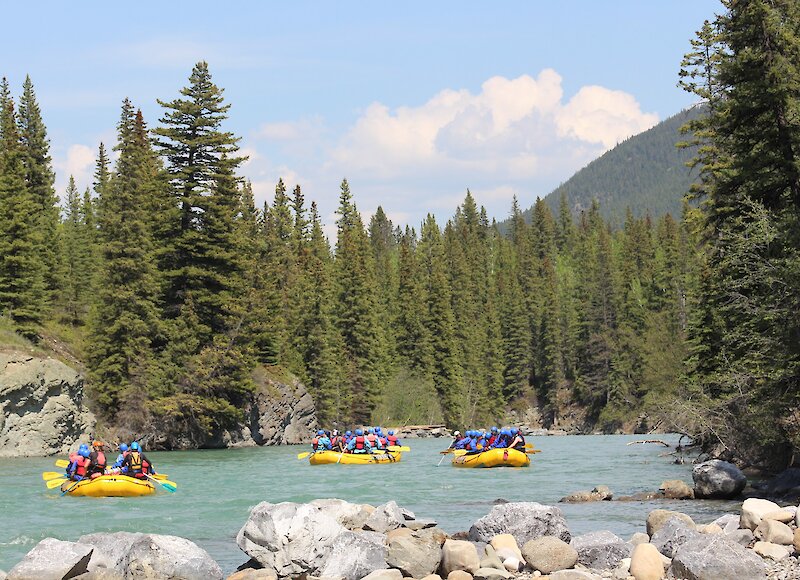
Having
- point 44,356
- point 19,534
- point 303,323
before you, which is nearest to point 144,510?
point 19,534

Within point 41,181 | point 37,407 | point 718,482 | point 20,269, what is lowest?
point 718,482

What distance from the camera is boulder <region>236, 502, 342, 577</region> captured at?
42.9 feet

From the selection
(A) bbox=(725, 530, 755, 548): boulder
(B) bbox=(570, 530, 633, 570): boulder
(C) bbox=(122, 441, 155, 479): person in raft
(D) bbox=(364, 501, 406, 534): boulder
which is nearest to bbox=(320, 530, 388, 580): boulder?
(D) bbox=(364, 501, 406, 534): boulder

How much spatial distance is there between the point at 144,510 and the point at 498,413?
72.3 meters

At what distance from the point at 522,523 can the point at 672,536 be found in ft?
7.81

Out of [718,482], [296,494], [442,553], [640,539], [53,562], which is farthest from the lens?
[296,494]

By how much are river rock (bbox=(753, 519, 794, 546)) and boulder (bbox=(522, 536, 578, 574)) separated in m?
2.83

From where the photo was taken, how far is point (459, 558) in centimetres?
1240

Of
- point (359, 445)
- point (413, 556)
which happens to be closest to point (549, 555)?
point (413, 556)

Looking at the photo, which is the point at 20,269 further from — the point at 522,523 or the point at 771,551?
the point at 771,551

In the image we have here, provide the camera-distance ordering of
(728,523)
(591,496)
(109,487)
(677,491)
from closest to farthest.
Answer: (728,523)
(677,491)
(591,496)
(109,487)

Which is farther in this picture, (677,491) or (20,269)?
(20,269)

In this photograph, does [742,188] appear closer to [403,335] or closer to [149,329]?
[149,329]

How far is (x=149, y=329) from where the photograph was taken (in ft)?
151
